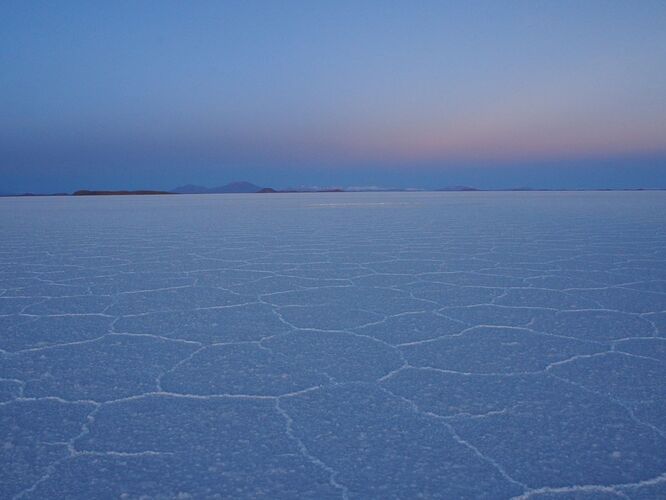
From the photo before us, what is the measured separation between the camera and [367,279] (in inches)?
117

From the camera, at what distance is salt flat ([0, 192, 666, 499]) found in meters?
0.94

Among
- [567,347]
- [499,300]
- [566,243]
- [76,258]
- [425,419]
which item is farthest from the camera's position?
[566,243]

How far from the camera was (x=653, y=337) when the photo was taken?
1.79 metres

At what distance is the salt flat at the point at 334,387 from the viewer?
3.10ft

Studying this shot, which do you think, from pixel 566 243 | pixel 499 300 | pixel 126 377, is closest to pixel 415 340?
pixel 499 300

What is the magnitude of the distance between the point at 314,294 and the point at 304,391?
4.04ft

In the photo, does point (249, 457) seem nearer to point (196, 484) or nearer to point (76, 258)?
point (196, 484)

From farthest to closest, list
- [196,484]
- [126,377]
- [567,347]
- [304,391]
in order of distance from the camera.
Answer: [567,347]
[126,377]
[304,391]
[196,484]

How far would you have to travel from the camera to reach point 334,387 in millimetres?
1350

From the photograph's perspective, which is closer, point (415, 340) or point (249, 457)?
point (249, 457)

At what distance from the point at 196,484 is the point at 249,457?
0.12 m

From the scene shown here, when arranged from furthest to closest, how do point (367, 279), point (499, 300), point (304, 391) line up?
point (367, 279)
point (499, 300)
point (304, 391)

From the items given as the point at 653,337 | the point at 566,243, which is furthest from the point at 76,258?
the point at 566,243

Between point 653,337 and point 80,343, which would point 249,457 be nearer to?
point 80,343
